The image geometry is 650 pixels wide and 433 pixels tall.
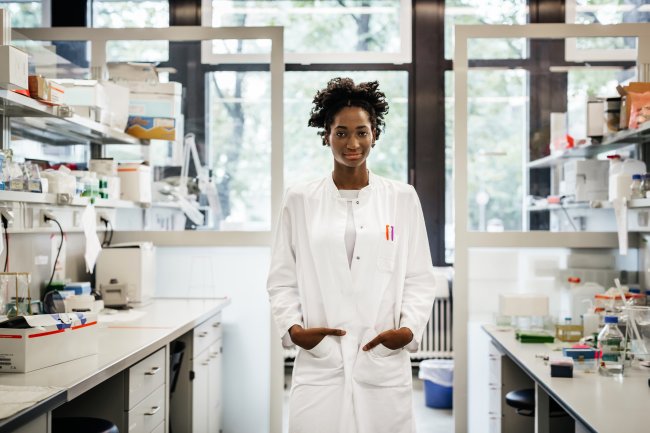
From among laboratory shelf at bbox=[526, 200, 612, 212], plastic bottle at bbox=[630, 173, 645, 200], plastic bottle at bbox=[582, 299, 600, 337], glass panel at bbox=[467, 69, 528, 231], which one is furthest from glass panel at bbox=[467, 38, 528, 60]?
plastic bottle at bbox=[582, 299, 600, 337]

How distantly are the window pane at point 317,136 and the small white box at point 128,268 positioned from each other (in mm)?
2191

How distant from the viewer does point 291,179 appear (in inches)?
223

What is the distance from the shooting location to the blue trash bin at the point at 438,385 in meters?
4.64

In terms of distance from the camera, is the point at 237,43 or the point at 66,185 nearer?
the point at 66,185

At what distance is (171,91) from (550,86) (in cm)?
198

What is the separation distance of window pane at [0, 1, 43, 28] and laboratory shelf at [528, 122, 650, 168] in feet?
11.7

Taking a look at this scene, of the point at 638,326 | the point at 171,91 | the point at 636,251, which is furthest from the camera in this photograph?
the point at 171,91

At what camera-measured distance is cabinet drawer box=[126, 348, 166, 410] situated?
240 cm

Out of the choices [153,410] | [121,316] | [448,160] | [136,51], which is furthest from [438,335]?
[153,410]

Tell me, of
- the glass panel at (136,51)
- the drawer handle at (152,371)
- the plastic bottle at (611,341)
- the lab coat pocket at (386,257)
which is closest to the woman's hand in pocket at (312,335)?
the lab coat pocket at (386,257)

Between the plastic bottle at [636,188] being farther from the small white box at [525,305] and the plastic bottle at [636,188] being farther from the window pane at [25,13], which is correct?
the window pane at [25,13]

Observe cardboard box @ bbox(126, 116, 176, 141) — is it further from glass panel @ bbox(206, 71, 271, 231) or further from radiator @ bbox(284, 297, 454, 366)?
radiator @ bbox(284, 297, 454, 366)

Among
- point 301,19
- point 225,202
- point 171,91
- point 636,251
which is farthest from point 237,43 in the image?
point 636,251

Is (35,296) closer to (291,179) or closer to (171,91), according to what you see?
(171,91)
